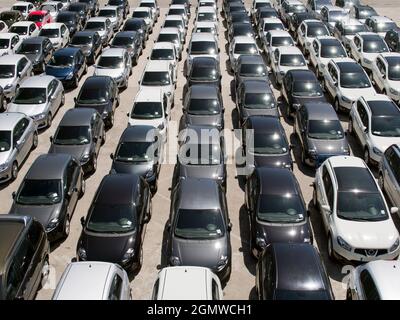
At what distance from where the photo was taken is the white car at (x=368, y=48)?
915 inches

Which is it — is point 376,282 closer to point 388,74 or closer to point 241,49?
point 388,74

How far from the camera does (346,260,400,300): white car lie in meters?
9.09

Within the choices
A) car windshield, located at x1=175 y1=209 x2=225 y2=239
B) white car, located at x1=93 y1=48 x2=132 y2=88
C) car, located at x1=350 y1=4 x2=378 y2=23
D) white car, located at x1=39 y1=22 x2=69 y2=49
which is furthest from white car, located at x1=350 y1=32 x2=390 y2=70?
white car, located at x1=39 y1=22 x2=69 y2=49

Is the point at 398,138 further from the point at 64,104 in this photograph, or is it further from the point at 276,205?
the point at 64,104

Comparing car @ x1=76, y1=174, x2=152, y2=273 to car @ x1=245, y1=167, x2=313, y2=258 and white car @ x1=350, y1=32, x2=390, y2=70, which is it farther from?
white car @ x1=350, y1=32, x2=390, y2=70

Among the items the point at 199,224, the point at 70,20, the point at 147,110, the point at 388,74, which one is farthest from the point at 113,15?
the point at 199,224

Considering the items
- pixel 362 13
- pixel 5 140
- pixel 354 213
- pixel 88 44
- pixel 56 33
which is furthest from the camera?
pixel 362 13

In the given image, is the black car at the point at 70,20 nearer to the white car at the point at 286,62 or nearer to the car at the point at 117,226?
the white car at the point at 286,62

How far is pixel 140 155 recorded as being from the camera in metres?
15.1

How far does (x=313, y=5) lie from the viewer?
1321 inches

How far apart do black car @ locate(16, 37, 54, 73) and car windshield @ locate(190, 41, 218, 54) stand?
753cm

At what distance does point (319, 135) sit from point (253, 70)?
6.38 meters

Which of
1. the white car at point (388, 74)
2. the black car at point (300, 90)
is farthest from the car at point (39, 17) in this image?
the white car at point (388, 74)
